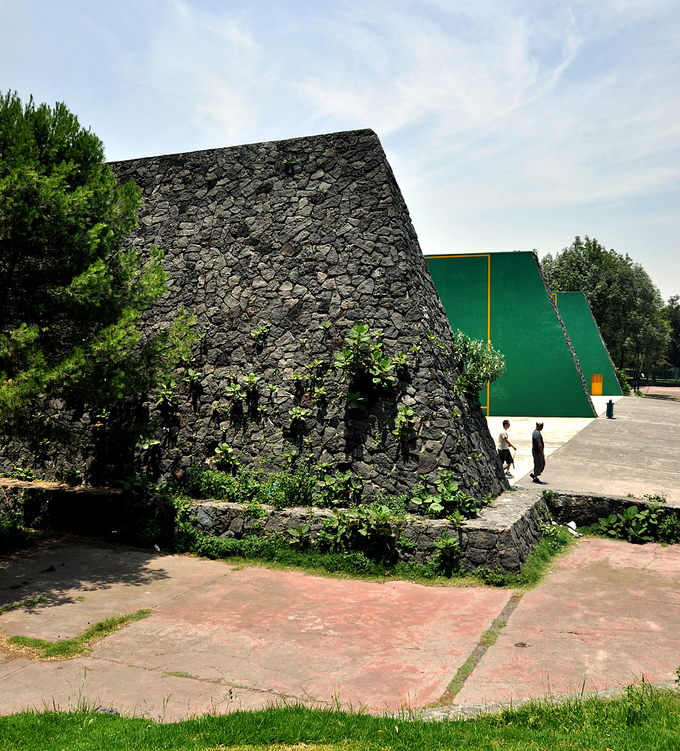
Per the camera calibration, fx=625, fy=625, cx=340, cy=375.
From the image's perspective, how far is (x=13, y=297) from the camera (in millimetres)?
8586

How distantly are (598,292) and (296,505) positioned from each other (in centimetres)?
4695

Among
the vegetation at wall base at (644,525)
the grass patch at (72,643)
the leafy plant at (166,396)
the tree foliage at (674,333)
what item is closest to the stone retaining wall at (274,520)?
the vegetation at wall base at (644,525)

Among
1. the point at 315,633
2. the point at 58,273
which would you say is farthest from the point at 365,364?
the point at 58,273

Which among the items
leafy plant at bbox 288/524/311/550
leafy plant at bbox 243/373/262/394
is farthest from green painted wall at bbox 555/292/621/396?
leafy plant at bbox 288/524/311/550

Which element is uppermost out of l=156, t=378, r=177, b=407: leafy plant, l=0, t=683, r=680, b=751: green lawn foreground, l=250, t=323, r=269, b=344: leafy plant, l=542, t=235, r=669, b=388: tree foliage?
l=542, t=235, r=669, b=388: tree foliage

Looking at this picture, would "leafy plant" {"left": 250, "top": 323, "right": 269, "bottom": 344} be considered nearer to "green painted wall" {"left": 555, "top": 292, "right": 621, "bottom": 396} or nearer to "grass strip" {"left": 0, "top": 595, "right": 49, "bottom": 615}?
"grass strip" {"left": 0, "top": 595, "right": 49, "bottom": 615}

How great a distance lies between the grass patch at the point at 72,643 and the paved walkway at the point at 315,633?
0.15m

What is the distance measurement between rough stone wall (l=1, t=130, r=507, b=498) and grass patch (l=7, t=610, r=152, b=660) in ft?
12.4

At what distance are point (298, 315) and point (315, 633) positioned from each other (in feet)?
17.7

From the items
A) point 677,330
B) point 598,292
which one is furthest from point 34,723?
point 677,330

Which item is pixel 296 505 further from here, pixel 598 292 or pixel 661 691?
pixel 598 292

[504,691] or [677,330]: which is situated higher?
[677,330]

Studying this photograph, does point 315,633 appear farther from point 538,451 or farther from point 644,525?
point 538,451

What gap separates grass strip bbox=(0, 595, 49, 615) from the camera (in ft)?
25.2
